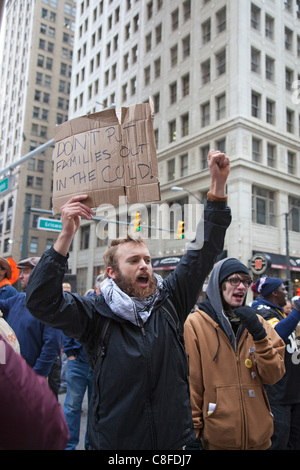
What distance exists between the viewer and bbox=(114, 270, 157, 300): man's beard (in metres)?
2.30

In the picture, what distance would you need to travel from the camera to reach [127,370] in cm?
201

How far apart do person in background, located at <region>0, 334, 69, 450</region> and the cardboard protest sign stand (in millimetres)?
1461

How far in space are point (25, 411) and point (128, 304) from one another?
4.30 ft

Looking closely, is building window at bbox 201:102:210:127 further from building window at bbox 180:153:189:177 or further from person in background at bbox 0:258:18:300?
person in background at bbox 0:258:18:300

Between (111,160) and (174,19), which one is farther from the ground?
(174,19)

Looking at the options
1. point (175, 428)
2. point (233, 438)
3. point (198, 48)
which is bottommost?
point (233, 438)

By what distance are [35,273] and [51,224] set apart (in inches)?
477

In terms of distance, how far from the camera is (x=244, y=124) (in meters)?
24.4

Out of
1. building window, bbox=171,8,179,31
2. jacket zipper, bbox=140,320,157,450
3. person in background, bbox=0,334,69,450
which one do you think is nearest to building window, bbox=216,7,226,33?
building window, bbox=171,8,179,31

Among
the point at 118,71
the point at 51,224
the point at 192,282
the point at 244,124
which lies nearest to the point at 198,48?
the point at 244,124

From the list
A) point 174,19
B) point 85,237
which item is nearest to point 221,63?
point 174,19

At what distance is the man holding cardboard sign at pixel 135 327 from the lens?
1974 mm

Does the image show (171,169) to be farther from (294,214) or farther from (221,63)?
(294,214)
